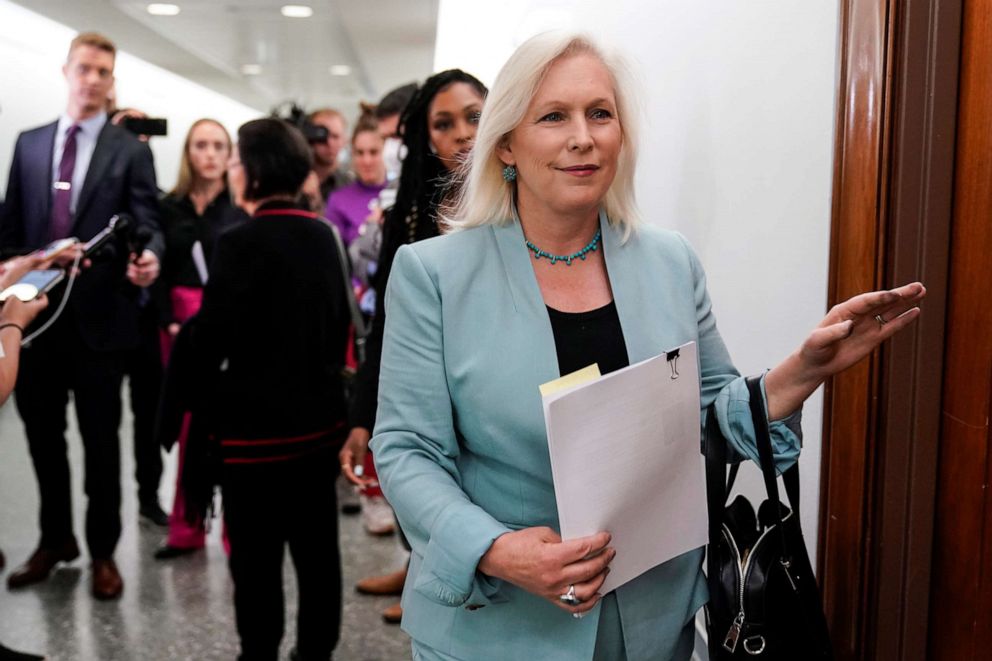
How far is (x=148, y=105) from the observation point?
11922 millimetres

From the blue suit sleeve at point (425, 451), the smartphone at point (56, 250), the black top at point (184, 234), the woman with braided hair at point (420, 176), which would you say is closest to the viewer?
the blue suit sleeve at point (425, 451)

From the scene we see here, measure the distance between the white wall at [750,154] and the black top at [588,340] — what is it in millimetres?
387

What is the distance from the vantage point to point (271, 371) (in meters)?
2.63

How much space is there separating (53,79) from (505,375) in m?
8.84

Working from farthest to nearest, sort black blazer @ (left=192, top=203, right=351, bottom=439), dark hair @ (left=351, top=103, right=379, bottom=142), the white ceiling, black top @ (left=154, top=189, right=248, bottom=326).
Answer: the white ceiling, dark hair @ (left=351, top=103, right=379, bottom=142), black top @ (left=154, top=189, right=248, bottom=326), black blazer @ (left=192, top=203, right=351, bottom=439)

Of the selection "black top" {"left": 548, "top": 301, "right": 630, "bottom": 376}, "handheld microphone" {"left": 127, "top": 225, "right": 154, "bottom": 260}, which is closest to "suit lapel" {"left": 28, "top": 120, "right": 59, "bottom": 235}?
"handheld microphone" {"left": 127, "top": 225, "right": 154, "bottom": 260}

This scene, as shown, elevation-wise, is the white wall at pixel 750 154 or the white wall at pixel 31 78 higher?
the white wall at pixel 31 78

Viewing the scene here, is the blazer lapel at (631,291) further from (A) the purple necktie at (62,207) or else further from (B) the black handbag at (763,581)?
(A) the purple necktie at (62,207)

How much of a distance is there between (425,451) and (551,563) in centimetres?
27

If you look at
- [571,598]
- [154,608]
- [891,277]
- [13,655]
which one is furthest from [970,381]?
[154,608]

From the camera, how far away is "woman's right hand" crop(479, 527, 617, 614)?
1142 millimetres

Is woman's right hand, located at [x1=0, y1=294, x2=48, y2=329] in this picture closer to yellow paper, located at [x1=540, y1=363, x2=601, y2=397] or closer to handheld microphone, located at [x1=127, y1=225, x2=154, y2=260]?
handheld microphone, located at [x1=127, y1=225, x2=154, y2=260]

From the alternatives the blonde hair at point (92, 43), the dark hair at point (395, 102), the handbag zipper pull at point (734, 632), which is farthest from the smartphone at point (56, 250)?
the handbag zipper pull at point (734, 632)

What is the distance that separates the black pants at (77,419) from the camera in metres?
3.69
